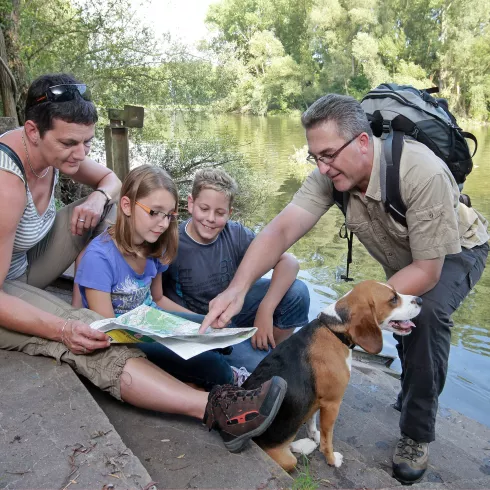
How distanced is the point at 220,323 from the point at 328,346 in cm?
68

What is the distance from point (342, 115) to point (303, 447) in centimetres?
211

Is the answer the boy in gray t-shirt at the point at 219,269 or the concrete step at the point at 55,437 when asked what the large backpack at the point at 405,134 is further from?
the concrete step at the point at 55,437

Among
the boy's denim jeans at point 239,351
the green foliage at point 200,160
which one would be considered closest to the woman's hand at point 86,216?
the boy's denim jeans at point 239,351

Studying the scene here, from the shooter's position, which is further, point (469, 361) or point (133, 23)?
point (133, 23)

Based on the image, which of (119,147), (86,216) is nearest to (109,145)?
(119,147)

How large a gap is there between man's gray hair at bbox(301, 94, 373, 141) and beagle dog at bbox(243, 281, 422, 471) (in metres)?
0.98

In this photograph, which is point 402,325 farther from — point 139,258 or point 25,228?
point 25,228

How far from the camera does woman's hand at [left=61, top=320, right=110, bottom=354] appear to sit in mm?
2572

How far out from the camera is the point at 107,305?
2.99m

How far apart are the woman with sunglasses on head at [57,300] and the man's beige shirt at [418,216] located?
4.44 ft

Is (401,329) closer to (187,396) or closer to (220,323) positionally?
(220,323)

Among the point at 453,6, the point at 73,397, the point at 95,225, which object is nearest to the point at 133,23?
the point at 95,225

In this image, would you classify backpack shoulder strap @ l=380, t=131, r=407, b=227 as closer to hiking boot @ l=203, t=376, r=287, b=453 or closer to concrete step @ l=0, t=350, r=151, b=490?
hiking boot @ l=203, t=376, r=287, b=453

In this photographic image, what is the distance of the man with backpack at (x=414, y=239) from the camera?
2.93 m
